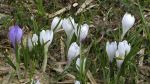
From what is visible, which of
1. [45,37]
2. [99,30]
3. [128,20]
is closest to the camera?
[45,37]

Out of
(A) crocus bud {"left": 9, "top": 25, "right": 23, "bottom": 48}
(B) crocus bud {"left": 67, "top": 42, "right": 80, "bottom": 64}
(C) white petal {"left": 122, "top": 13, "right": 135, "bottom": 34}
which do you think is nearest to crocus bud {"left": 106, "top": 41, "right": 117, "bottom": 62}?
(B) crocus bud {"left": 67, "top": 42, "right": 80, "bottom": 64}

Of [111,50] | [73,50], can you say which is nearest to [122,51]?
[111,50]

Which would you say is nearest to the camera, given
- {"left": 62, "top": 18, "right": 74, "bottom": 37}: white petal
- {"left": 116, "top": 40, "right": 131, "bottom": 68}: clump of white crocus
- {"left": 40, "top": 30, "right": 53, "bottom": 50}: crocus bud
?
{"left": 116, "top": 40, "right": 131, "bottom": 68}: clump of white crocus

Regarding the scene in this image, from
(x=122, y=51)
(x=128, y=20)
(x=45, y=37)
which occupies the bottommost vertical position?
(x=122, y=51)

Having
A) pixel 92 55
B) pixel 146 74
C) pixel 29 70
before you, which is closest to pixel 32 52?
pixel 29 70

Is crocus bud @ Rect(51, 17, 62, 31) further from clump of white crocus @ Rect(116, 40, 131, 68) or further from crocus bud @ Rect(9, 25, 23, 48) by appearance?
clump of white crocus @ Rect(116, 40, 131, 68)

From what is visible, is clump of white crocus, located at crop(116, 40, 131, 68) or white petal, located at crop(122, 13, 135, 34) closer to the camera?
clump of white crocus, located at crop(116, 40, 131, 68)

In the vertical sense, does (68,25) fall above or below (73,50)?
above

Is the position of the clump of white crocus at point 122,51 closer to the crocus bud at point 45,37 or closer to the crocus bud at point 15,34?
the crocus bud at point 45,37

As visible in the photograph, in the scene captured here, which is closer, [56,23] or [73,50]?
[73,50]

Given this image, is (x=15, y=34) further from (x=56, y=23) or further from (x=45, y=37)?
(x=56, y=23)

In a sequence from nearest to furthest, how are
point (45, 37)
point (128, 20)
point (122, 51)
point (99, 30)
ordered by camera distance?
point (122, 51)
point (45, 37)
point (128, 20)
point (99, 30)

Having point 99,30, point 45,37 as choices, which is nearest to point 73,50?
point 45,37
